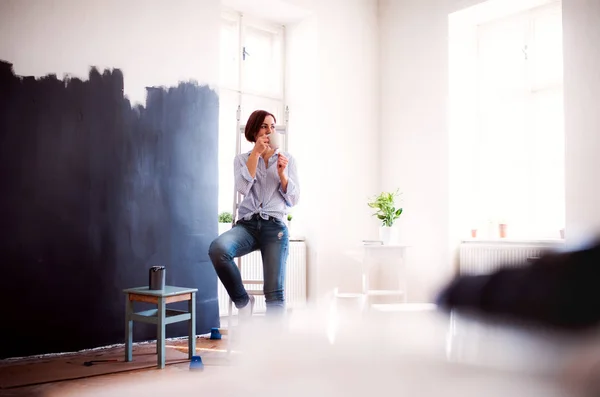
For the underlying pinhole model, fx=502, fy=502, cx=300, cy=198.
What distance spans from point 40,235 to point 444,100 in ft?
10.5

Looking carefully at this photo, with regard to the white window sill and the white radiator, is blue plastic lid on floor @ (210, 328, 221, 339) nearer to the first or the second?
the white radiator

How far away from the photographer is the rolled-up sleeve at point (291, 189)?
8.91ft

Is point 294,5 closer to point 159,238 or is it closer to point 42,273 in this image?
point 159,238

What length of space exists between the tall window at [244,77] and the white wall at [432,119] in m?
1.04

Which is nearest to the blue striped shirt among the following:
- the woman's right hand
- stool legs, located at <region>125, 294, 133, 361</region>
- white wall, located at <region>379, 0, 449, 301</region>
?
the woman's right hand

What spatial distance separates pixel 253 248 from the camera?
2.63m

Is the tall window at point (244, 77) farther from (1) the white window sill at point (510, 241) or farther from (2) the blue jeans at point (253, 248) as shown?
(1) the white window sill at point (510, 241)

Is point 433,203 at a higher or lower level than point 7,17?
lower

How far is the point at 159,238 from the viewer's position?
3273 millimetres

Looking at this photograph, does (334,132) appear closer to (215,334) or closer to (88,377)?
(215,334)

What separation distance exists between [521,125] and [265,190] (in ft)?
8.44

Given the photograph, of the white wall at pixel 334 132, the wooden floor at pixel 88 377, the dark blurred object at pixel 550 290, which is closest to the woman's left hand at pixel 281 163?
the wooden floor at pixel 88 377

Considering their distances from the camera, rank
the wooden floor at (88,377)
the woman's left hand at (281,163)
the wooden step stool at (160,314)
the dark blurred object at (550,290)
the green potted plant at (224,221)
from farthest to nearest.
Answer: the green potted plant at (224,221) < the woman's left hand at (281,163) < the wooden step stool at (160,314) < the wooden floor at (88,377) < the dark blurred object at (550,290)

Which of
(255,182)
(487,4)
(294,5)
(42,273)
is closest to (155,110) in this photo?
(255,182)
